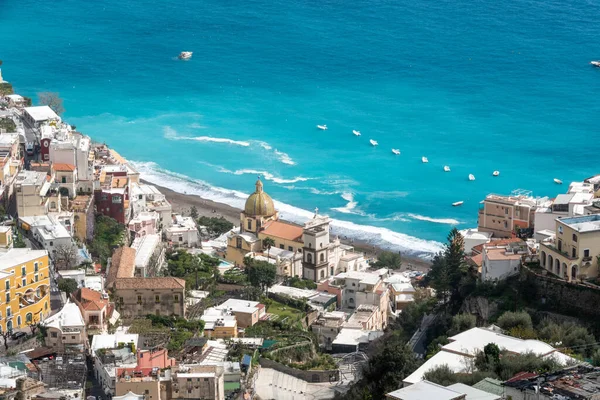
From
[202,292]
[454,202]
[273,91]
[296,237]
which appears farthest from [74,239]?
[273,91]

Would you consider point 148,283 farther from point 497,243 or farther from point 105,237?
point 497,243

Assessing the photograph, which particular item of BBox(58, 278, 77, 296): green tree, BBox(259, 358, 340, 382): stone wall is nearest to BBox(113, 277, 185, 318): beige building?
BBox(58, 278, 77, 296): green tree

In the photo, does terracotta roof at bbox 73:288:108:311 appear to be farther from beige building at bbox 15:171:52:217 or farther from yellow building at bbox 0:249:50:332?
beige building at bbox 15:171:52:217

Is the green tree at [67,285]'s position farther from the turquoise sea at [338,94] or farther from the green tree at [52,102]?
the green tree at [52,102]

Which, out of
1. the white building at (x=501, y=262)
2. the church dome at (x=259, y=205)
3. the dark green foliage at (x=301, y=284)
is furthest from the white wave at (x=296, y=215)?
the white building at (x=501, y=262)

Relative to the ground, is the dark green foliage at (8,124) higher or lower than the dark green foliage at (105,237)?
higher

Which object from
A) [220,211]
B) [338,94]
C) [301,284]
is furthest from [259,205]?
[338,94]
